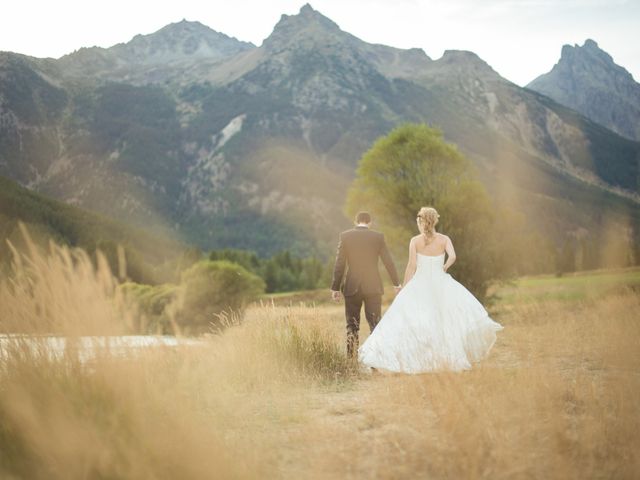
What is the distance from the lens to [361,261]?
9.49 metres

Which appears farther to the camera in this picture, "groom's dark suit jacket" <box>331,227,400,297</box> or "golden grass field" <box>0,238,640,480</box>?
"groom's dark suit jacket" <box>331,227,400,297</box>

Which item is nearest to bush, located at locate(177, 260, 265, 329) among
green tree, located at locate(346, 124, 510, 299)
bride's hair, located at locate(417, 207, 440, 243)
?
green tree, located at locate(346, 124, 510, 299)

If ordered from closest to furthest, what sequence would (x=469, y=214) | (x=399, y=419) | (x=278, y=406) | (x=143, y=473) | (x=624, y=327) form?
1. (x=143, y=473)
2. (x=399, y=419)
3. (x=278, y=406)
4. (x=624, y=327)
5. (x=469, y=214)

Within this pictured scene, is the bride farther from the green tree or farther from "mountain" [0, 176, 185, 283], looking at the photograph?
"mountain" [0, 176, 185, 283]

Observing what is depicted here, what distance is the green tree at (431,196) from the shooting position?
2422 cm

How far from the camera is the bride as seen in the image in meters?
8.50

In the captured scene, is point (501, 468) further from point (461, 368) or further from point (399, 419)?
point (461, 368)

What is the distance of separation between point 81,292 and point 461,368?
5.58m

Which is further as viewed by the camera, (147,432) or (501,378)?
(501,378)

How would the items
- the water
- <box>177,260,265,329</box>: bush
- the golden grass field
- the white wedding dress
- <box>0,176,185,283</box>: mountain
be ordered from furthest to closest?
1. <box>0,176,185,283</box>: mountain
2. <box>177,260,265,329</box>: bush
3. the white wedding dress
4. the water
5. the golden grass field

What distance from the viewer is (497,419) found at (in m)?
5.11

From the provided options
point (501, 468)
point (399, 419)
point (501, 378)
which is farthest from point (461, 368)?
point (501, 468)

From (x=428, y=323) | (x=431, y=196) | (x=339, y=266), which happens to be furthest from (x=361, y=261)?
(x=431, y=196)

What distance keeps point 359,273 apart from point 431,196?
53.6ft
